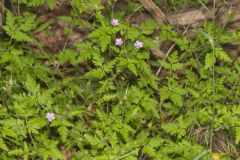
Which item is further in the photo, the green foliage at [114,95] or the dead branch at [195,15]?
the dead branch at [195,15]

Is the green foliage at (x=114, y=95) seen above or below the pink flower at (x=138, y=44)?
below

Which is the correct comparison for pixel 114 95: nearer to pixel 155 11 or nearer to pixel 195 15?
pixel 155 11

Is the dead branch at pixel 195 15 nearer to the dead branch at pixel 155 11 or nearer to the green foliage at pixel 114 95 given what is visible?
the dead branch at pixel 155 11

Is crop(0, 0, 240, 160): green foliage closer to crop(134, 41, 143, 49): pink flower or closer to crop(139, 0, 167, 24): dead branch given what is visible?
crop(134, 41, 143, 49): pink flower

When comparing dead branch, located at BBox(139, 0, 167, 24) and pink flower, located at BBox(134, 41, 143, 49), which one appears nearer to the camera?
pink flower, located at BBox(134, 41, 143, 49)

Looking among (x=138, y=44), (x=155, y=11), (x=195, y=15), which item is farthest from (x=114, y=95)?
(x=195, y=15)

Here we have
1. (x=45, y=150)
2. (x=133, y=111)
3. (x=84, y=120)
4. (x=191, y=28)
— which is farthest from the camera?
(x=191, y=28)

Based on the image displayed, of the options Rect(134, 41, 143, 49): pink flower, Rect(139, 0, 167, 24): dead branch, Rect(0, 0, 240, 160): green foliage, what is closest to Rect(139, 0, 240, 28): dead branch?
Rect(139, 0, 167, 24): dead branch

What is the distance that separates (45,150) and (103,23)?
3.91 ft

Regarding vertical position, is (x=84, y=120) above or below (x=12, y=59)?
A: below

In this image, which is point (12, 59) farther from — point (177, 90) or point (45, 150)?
point (177, 90)

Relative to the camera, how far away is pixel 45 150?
11.5 feet

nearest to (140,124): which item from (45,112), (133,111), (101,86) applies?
(133,111)

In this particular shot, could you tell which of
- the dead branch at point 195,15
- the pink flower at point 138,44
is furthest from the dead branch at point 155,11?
the pink flower at point 138,44
